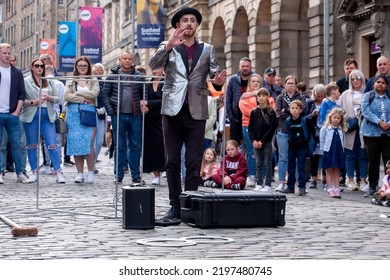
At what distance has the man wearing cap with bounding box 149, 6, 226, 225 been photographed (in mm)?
10625

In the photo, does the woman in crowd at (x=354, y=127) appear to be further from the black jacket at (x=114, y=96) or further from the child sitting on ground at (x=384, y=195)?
the black jacket at (x=114, y=96)

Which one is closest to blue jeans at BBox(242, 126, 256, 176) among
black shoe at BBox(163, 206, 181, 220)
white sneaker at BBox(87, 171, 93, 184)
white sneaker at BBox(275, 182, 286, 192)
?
white sneaker at BBox(275, 182, 286, 192)

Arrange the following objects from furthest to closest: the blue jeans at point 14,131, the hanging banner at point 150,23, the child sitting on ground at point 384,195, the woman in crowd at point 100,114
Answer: the hanging banner at point 150,23 < the woman in crowd at point 100,114 < the blue jeans at point 14,131 < the child sitting on ground at point 384,195

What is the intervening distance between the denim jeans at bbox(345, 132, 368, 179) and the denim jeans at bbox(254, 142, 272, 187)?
1290 mm

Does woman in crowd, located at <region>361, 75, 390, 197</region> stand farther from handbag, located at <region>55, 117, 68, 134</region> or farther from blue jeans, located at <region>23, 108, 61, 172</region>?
blue jeans, located at <region>23, 108, 61, 172</region>

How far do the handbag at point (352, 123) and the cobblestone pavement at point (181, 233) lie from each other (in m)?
2.17

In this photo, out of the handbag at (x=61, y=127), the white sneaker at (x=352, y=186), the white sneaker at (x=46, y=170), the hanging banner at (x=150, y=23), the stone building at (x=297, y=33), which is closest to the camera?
the handbag at (x=61, y=127)

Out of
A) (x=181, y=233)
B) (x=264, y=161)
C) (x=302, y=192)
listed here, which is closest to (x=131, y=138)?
(x=264, y=161)

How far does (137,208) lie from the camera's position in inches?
399

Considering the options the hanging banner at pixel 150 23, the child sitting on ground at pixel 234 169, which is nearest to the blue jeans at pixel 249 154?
the child sitting on ground at pixel 234 169

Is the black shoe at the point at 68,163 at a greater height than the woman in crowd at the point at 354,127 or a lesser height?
lesser

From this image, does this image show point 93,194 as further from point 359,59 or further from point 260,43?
point 260,43

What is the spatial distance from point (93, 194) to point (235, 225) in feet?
17.0

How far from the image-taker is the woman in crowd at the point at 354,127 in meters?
16.9
